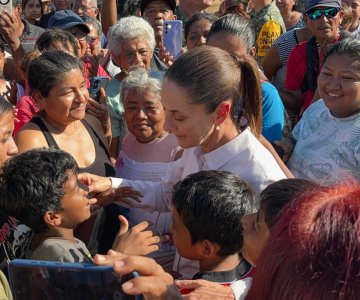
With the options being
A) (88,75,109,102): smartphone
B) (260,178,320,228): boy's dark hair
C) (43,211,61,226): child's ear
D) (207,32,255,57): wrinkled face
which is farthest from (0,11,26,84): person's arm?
(260,178,320,228): boy's dark hair

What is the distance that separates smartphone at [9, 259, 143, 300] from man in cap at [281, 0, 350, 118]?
3017mm

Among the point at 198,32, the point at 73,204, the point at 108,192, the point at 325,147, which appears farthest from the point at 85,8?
the point at 73,204

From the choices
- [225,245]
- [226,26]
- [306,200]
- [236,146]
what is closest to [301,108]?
[226,26]

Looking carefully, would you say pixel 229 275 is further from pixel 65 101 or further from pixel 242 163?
pixel 65 101

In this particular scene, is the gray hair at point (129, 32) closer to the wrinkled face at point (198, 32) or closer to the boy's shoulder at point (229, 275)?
the wrinkled face at point (198, 32)

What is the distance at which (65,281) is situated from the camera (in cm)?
155

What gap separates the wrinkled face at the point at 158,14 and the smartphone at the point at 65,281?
3.97m

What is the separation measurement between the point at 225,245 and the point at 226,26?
1736 mm

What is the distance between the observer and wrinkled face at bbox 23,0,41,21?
712cm

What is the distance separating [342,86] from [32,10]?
16.5 feet

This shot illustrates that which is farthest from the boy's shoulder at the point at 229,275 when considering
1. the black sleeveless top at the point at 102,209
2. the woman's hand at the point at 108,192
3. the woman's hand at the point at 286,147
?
the black sleeveless top at the point at 102,209

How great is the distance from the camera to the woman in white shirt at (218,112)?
2.42 metres

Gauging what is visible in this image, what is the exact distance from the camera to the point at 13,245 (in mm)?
2379

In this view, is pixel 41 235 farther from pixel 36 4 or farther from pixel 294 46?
pixel 36 4
